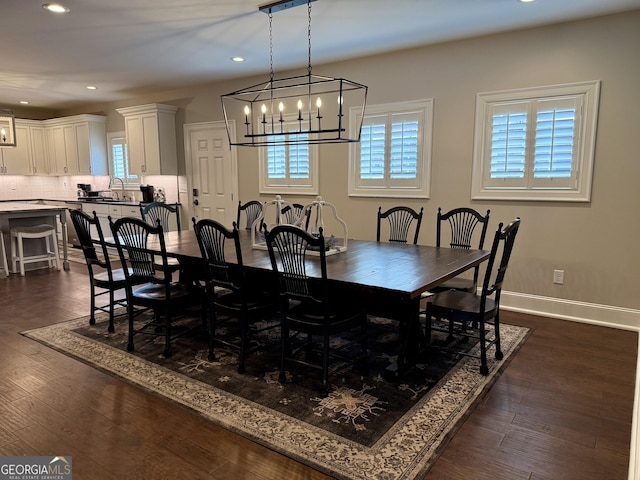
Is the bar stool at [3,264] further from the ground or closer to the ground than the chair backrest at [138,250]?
closer to the ground

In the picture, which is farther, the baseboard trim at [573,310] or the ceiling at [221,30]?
the baseboard trim at [573,310]

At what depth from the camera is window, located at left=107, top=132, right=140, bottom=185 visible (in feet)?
26.7

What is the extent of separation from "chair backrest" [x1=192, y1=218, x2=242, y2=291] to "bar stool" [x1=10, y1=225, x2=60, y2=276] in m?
4.45

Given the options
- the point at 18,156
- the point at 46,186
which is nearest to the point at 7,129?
the point at 18,156

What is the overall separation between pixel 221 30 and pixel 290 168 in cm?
217

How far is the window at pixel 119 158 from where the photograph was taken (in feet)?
26.7

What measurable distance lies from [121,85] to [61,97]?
1.85 metres

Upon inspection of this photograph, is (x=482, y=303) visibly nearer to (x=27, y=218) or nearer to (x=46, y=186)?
(x=27, y=218)

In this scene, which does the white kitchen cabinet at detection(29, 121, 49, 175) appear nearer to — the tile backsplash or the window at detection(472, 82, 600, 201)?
the tile backsplash

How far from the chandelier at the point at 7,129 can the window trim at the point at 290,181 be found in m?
3.00

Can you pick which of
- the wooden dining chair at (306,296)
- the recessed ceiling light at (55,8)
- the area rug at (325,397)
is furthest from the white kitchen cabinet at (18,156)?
the wooden dining chair at (306,296)

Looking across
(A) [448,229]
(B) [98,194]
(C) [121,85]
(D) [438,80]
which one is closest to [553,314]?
(A) [448,229]

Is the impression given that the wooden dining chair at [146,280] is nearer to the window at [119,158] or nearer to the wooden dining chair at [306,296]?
the wooden dining chair at [306,296]

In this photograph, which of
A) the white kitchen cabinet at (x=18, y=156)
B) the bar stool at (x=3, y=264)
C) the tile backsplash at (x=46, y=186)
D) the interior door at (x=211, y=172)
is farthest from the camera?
the tile backsplash at (x=46, y=186)
